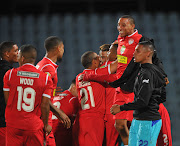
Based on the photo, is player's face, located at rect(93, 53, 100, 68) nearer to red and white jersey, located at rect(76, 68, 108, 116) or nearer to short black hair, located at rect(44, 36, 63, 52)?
red and white jersey, located at rect(76, 68, 108, 116)

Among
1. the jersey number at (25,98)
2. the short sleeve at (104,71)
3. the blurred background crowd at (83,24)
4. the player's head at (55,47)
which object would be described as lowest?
the jersey number at (25,98)

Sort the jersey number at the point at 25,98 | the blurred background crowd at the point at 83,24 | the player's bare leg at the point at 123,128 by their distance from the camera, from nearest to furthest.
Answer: the jersey number at the point at 25,98 < the player's bare leg at the point at 123,128 < the blurred background crowd at the point at 83,24

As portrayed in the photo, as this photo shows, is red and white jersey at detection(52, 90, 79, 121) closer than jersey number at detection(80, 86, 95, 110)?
No

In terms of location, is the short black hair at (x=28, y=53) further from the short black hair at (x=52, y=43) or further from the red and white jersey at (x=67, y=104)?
the red and white jersey at (x=67, y=104)

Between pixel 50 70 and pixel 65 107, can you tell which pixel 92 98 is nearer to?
pixel 65 107

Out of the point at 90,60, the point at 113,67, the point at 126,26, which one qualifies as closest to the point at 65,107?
the point at 90,60

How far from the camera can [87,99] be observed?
178 inches

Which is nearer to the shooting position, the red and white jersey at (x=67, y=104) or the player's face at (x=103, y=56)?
the red and white jersey at (x=67, y=104)

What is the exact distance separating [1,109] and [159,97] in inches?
84.1

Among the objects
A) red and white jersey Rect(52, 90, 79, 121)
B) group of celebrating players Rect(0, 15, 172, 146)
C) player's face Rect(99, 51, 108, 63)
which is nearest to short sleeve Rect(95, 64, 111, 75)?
group of celebrating players Rect(0, 15, 172, 146)

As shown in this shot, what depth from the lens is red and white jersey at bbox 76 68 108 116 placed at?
450cm

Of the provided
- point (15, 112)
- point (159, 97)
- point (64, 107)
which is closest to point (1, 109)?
point (15, 112)

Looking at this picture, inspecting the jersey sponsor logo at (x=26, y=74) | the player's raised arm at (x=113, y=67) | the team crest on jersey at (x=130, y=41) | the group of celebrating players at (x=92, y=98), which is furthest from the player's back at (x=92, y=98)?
the jersey sponsor logo at (x=26, y=74)

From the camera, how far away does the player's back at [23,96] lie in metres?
3.43
